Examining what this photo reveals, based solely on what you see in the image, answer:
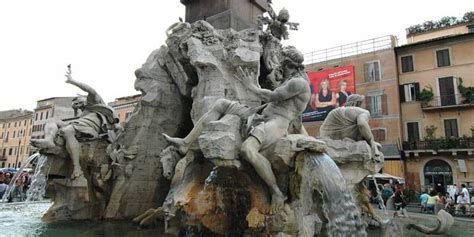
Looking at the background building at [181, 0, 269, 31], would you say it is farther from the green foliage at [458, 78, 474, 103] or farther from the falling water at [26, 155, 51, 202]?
the green foliage at [458, 78, 474, 103]

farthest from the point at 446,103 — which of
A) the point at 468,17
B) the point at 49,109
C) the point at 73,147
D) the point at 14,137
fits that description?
the point at 14,137

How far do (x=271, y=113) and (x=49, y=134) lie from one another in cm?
511

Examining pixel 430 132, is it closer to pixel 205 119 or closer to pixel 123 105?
pixel 205 119

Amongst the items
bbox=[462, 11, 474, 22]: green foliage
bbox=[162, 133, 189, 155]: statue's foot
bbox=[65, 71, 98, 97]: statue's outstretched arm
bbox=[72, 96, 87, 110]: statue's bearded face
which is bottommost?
bbox=[162, 133, 189, 155]: statue's foot

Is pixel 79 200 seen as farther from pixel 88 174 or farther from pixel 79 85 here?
pixel 79 85

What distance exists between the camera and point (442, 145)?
27.6 metres

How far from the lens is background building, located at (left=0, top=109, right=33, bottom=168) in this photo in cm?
6581

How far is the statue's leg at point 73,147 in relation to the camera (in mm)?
8188

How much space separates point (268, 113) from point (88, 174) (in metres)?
4.84

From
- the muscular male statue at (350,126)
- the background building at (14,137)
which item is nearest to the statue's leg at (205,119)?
the muscular male statue at (350,126)

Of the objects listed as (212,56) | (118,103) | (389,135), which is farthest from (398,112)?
(118,103)

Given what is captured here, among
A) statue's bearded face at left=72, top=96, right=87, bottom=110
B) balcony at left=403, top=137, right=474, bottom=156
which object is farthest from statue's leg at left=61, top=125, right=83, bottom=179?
balcony at left=403, top=137, right=474, bottom=156

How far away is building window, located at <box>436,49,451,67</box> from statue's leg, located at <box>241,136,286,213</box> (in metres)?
29.5

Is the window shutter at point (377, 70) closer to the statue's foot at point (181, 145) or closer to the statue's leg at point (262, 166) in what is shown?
the statue's foot at point (181, 145)
